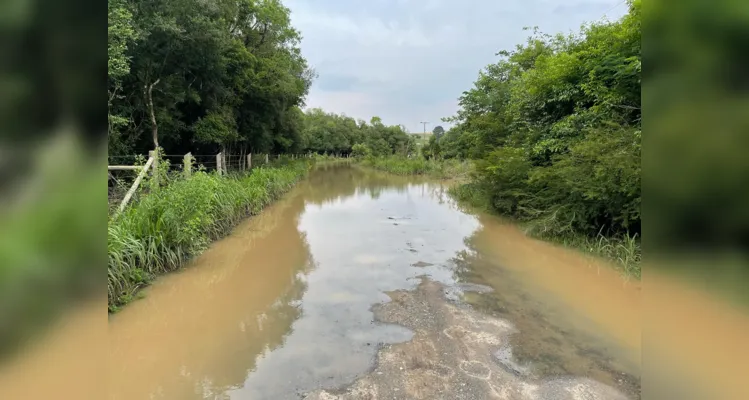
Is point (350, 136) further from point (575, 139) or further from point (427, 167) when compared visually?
point (575, 139)

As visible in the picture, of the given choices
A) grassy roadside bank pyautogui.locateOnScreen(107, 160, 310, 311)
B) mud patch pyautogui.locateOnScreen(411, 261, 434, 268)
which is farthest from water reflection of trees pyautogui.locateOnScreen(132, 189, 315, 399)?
mud patch pyautogui.locateOnScreen(411, 261, 434, 268)

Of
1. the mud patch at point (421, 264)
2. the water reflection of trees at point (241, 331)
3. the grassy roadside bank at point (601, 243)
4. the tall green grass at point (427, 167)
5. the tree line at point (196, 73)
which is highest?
the tree line at point (196, 73)

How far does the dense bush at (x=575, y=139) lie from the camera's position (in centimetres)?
580

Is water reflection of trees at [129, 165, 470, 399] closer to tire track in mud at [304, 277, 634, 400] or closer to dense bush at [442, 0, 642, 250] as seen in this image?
tire track in mud at [304, 277, 634, 400]

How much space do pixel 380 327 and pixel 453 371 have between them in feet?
3.67

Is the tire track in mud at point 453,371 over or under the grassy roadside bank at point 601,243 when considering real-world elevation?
under

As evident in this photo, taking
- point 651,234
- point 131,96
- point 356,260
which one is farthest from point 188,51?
point 651,234

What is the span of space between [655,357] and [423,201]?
14613 mm

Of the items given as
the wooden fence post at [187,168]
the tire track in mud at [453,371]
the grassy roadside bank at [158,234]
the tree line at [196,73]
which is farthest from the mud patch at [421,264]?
the tree line at [196,73]

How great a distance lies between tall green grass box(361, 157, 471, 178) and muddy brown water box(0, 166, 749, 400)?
49.6 ft

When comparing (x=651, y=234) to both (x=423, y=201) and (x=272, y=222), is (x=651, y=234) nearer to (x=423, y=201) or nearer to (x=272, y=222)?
(x=272, y=222)

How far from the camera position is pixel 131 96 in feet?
35.3

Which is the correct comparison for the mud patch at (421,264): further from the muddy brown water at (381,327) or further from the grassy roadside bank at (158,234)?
the grassy roadside bank at (158,234)

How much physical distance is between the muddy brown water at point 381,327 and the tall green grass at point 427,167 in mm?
15113
